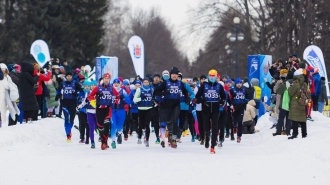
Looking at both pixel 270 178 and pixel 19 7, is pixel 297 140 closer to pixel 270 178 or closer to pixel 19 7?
pixel 270 178

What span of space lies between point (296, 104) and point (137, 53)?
75.6 ft

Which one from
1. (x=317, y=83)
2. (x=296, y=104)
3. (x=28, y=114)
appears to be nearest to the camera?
(x=296, y=104)

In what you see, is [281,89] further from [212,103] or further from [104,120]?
[104,120]

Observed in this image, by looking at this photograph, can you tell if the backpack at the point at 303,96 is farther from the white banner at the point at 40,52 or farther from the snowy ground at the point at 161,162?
the white banner at the point at 40,52

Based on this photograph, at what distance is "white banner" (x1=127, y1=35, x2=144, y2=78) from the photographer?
40.2m

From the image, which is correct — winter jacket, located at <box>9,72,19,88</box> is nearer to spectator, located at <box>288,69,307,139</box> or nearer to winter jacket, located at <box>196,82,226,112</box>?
winter jacket, located at <box>196,82,226,112</box>

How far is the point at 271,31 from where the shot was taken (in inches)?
2317

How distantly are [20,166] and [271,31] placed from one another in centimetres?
4658

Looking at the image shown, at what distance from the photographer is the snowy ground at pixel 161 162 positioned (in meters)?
12.2

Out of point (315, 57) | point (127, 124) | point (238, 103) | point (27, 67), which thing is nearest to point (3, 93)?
point (27, 67)

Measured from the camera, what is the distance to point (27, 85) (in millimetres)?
21031

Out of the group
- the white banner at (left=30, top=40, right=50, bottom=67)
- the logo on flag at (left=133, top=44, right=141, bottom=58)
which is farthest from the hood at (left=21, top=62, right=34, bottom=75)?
the logo on flag at (left=133, top=44, right=141, bottom=58)

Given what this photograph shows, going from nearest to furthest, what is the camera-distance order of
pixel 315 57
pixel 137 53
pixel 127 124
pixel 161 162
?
pixel 161 162
pixel 127 124
pixel 315 57
pixel 137 53

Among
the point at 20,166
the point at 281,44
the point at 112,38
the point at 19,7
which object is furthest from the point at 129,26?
the point at 20,166
